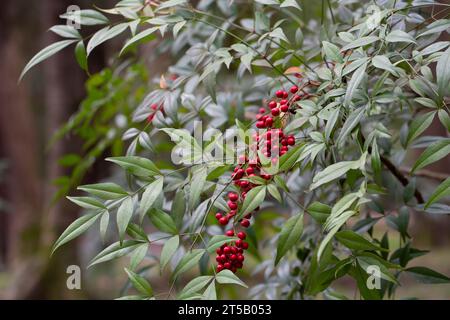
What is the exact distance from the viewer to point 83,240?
9.30ft

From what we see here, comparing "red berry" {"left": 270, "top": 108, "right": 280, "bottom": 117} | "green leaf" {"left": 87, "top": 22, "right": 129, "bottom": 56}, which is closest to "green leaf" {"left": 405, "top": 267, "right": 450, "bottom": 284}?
"red berry" {"left": 270, "top": 108, "right": 280, "bottom": 117}

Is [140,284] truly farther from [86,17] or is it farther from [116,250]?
[86,17]

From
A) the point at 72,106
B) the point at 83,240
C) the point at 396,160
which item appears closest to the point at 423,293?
the point at 83,240

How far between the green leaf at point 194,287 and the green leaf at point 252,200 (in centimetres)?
10

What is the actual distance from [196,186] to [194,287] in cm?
13

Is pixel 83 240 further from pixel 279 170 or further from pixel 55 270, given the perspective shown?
pixel 279 170

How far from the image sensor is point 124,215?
71 cm

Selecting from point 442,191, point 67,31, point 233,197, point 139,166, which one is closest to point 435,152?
point 442,191

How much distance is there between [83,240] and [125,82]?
1.68 metres

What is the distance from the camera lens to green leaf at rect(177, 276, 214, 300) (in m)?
0.68

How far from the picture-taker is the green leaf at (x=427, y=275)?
0.87 meters

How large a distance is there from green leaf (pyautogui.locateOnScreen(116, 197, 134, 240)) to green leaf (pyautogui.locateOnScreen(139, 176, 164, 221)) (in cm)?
2

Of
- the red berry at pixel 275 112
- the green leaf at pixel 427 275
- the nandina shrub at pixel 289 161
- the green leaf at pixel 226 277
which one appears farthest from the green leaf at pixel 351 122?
the green leaf at pixel 427 275
